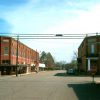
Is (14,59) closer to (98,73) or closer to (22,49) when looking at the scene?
(22,49)

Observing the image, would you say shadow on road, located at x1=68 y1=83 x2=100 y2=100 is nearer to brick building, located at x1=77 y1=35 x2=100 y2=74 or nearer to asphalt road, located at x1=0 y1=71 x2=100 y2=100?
asphalt road, located at x1=0 y1=71 x2=100 y2=100

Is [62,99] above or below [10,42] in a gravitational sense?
below

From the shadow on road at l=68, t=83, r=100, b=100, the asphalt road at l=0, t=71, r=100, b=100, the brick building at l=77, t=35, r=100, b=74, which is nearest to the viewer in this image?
the asphalt road at l=0, t=71, r=100, b=100

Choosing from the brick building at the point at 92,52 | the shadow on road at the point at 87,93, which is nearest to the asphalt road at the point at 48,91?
the shadow on road at the point at 87,93

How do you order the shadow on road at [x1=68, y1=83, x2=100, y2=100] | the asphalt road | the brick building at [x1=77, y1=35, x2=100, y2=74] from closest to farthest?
the asphalt road
the shadow on road at [x1=68, y1=83, x2=100, y2=100]
the brick building at [x1=77, y1=35, x2=100, y2=74]

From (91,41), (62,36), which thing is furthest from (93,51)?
(62,36)

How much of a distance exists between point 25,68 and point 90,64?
109 ft

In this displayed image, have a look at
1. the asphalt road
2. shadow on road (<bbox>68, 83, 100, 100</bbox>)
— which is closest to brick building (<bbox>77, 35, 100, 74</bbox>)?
the asphalt road

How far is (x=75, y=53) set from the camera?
15825 cm

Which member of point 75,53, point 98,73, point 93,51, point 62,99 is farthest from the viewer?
point 75,53

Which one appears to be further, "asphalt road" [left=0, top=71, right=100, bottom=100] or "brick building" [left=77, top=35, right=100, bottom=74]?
"brick building" [left=77, top=35, right=100, bottom=74]

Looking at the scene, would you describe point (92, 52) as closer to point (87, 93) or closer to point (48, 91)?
point (48, 91)

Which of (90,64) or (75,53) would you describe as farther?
(75,53)

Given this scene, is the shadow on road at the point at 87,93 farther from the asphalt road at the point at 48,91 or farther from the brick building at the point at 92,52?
the brick building at the point at 92,52
